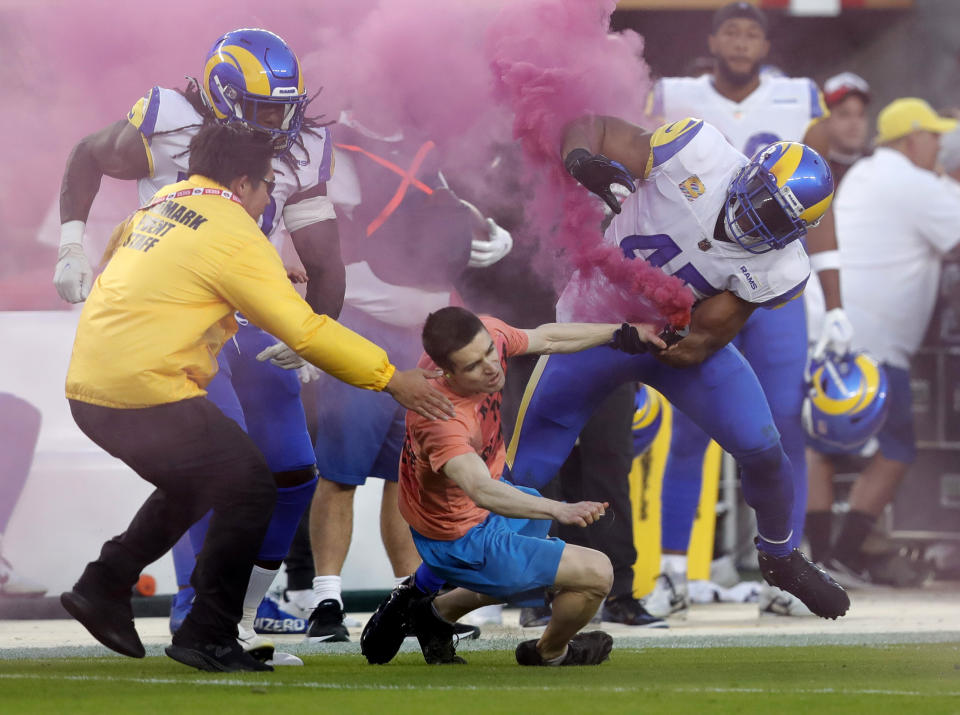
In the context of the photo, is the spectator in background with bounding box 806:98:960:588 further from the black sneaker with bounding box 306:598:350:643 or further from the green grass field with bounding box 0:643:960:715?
the black sneaker with bounding box 306:598:350:643

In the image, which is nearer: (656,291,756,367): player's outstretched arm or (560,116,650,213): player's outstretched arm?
(560,116,650,213): player's outstretched arm

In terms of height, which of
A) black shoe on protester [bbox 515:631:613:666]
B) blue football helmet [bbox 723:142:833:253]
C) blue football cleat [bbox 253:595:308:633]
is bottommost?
black shoe on protester [bbox 515:631:613:666]

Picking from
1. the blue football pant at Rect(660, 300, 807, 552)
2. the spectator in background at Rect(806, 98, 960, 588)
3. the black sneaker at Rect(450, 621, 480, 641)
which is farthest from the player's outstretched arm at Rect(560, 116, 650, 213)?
the spectator in background at Rect(806, 98, 960, 588)

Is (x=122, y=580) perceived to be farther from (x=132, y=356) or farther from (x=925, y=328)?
(x=925, y=328)

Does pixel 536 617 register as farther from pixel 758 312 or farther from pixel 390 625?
pixel 390 625

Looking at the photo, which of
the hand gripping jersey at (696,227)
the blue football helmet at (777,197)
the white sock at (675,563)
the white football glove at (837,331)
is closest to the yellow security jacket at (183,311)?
the hand gripping jersey at (696,227)

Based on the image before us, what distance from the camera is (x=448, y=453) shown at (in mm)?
4348

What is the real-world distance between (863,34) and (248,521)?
7346mm

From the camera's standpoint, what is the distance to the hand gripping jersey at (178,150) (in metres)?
4.95

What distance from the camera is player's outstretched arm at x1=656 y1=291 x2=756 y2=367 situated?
4.98 metres

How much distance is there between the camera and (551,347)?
4844 mm

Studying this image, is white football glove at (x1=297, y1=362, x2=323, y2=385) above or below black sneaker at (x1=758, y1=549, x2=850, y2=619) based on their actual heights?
above

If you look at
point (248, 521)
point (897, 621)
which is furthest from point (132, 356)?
point (897, 621)

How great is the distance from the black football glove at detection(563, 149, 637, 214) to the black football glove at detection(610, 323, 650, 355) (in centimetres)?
37
